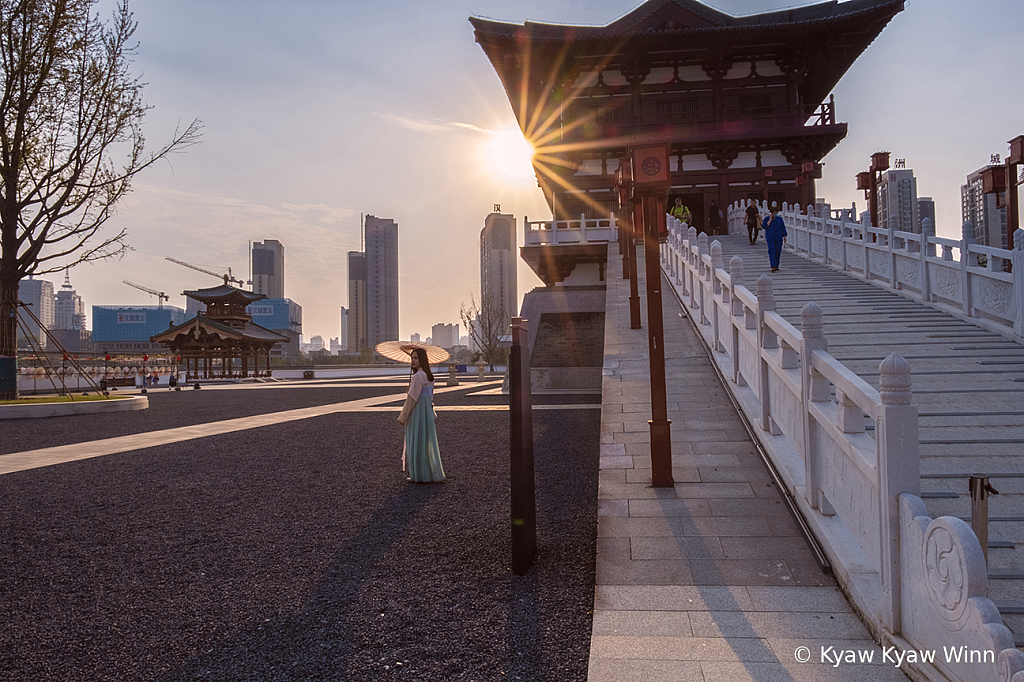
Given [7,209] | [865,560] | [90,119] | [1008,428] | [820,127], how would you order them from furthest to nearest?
1. [820,127]
2. [90,119]
3. [7,209]
4. [1008,428]
5. [865,560]

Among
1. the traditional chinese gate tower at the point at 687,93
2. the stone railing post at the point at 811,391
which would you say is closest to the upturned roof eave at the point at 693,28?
the traditional chinese gate tower at the point at 687,93

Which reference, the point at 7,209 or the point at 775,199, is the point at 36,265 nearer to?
the point at 7,209

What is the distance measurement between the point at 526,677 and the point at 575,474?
13.7 feet

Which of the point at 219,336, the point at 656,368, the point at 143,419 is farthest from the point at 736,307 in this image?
the point at 219,336

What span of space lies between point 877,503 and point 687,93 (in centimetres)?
2551

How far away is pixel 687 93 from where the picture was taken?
25.1 metres

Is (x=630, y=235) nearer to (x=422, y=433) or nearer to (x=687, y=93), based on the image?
(x=422, y=433)

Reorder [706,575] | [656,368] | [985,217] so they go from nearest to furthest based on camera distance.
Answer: [706,575]
[656,368]
[985,217]

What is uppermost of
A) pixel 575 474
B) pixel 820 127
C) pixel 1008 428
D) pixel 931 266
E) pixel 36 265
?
pixel 820 127

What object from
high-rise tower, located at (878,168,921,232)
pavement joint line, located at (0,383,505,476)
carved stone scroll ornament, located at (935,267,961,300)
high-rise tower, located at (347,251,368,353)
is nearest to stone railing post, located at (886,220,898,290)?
carved stone scroll ornament, located at (935,267,961,300)

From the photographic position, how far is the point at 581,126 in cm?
2550

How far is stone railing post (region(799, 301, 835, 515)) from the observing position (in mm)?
3908

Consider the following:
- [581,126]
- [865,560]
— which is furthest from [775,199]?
[865,560]

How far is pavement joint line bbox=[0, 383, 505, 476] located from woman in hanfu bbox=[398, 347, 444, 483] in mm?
5133
